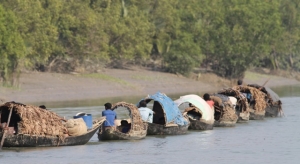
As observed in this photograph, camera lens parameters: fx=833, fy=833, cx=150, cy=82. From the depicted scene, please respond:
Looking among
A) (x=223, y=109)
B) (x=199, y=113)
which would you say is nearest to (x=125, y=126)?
(x=199, y=113)

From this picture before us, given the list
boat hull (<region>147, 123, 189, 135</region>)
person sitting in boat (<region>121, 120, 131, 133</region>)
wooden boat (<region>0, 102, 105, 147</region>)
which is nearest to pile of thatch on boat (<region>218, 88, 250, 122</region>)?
boat hull (<region>147, 123, 189, 135</region>)

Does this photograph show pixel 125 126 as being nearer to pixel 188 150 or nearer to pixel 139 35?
pixel 188 150

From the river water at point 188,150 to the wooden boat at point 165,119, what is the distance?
0.27m

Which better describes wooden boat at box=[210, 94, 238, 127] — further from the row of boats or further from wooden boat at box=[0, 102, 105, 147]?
wooden boat at box=[0, 102, 105, 147]

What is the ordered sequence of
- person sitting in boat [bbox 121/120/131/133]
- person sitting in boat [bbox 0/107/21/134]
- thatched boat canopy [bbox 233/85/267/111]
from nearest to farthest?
person sitting in boat [bbox 0/107/21/134]
person sitting in boat [bbox 121/120/131/133]
thatched boat canopy [bbox 233/85/267/111]

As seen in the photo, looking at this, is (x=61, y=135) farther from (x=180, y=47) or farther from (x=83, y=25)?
(x=180, y=47)

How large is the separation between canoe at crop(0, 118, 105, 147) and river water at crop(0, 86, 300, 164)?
0.59 feet

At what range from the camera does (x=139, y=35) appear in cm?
6519

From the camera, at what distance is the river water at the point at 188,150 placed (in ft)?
78.5

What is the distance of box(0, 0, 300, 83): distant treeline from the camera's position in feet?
172

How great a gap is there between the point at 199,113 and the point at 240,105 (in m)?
4.89

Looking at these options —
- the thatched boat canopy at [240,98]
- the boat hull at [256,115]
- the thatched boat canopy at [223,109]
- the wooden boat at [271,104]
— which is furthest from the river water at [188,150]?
the wooden boat at [271,104]

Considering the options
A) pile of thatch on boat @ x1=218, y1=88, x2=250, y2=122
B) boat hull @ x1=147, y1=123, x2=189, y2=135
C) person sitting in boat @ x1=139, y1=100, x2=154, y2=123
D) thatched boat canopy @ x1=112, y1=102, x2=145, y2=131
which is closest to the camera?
thatched boat canopy @ x1=112, y1=102, x2=145, y2=131

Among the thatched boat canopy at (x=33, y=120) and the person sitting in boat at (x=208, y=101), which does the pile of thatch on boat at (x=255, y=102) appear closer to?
the person sitting in boat at (x=208, y=101)
